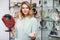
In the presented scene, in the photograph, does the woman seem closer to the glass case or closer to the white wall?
the glass case

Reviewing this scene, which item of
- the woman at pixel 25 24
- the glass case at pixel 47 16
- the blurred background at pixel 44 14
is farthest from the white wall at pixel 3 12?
the woman at pixel 25 24

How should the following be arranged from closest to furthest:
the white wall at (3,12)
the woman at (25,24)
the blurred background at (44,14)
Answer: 1. the woman at (25,24)
2. the blurred background at (44,14)
3. the white wall at (3,12)

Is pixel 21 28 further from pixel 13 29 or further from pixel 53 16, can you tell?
pixel 53 16

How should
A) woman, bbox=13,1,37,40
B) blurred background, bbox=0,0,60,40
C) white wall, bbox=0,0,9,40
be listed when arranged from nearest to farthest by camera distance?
woman, bbox=13,1,37,40 → blurred background, bbox=0,0,60,40 → white wall, bbox=0,0,9,40

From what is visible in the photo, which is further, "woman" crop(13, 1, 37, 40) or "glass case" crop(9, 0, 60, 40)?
"glass case" crop(9, 0, 60, 40)

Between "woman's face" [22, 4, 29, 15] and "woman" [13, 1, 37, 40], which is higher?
"woman's face" [22, 4, 29, 15]

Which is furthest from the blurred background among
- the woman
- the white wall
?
the woman

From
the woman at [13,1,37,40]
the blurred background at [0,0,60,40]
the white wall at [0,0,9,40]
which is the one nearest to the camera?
the woman at [13,1,37,40]

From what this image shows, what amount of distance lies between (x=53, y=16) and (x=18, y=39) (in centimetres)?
91

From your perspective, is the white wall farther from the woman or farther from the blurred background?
the woman

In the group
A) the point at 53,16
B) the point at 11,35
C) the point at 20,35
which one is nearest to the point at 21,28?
the point at 20,35

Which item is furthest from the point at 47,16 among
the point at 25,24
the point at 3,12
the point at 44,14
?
Result: the point at 3,12

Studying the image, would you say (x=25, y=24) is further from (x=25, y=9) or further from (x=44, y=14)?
(x=44, y=14)

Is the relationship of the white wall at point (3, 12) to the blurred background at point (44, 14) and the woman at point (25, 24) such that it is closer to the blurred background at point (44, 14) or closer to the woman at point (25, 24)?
the blurred background at point (44, 14)
